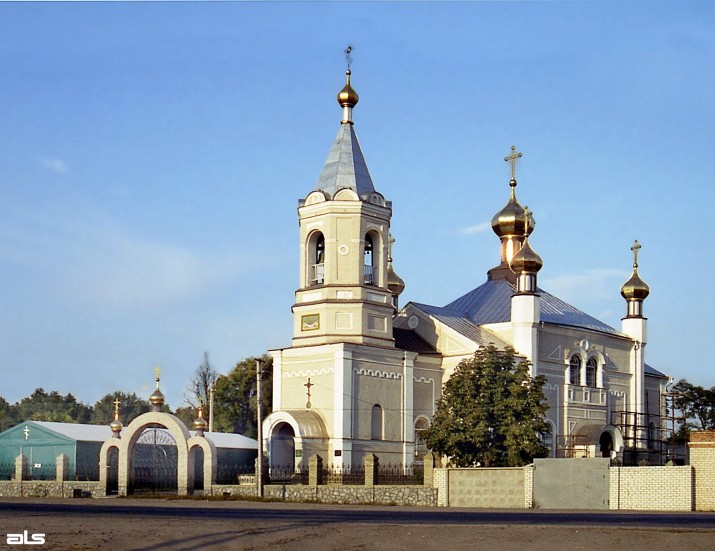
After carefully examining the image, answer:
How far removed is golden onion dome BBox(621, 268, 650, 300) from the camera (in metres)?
47.2

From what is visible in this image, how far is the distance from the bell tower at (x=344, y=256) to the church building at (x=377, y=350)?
0.03 metres

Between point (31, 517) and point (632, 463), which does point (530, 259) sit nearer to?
point (632, 463)

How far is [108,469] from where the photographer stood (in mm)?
35969

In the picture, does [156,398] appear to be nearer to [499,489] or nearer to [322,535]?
[499,489]

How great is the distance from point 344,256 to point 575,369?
1108cm

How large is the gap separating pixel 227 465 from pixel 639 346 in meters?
17.5

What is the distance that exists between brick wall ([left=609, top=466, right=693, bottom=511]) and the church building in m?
10.5

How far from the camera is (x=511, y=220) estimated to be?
158ft

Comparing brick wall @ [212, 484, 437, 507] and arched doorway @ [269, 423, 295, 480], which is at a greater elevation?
arched doorway @ [269, 423, 295, 480]

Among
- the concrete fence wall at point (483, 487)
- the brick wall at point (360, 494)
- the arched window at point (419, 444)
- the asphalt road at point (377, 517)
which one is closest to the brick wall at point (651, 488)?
the asphalt road at point (377, 517)

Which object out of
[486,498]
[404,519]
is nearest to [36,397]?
[486,498]

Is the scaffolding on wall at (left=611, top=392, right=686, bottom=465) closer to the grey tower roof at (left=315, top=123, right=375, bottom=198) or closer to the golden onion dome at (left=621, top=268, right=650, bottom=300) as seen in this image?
the golden onion dome at (left=621, top=268, right=650, bottom=300)

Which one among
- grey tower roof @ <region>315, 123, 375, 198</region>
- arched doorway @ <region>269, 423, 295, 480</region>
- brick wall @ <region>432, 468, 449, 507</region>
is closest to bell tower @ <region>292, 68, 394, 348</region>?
grey tower roof @ <region>315, 123, 375, 198</region>

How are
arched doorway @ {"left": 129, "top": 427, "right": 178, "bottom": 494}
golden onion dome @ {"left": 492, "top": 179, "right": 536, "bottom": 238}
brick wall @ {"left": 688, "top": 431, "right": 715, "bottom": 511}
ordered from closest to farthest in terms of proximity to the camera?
brick wall @ {"left": 688, "top": 431, "right": 715, "bottom": 511}, arched doorway @ {"left": 129, "top": 427, "right": 178, "bottom": 494}, golden onion dome @ {"left": 492, "top": 179, "right": 536, "bottom": 238}
